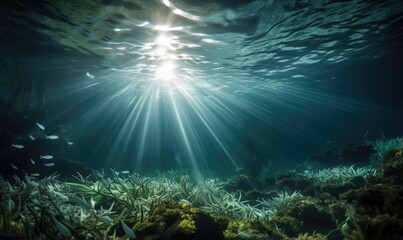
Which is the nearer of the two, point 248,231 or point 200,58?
point 248,231

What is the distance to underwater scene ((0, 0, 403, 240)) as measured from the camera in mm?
4598

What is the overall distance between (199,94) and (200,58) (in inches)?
628

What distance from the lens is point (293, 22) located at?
12914 mm

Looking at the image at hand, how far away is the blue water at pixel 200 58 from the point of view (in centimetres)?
1175

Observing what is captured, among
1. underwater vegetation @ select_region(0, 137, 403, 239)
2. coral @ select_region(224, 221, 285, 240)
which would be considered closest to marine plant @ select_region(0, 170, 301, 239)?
underwater vegetation @ select_region(0, 137, 403, 239)

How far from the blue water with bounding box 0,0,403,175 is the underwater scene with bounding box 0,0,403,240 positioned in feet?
0.39

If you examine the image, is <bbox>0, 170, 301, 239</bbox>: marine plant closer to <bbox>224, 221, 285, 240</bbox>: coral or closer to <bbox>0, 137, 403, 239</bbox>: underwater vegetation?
<bbox>0, 137, 403, 239</bbox>: underwater vegetation

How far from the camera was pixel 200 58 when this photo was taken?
59.5ft

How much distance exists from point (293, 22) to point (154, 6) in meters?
6.89

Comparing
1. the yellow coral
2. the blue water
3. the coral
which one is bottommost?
the coral

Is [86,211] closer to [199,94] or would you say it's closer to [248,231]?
[248,231]

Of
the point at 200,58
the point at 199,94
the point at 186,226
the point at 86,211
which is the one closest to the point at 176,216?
the point at 186,226

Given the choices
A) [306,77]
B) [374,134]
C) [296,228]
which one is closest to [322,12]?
[296,228]

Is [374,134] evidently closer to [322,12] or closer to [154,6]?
[322,12]
